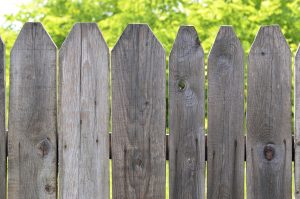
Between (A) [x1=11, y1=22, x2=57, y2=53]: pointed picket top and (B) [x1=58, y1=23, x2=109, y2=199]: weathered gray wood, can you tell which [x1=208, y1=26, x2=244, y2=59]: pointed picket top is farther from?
(A) [x1=11, y1=22, x2=57, y2=53]: pointed picket top

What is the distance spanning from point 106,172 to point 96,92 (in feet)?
1.43

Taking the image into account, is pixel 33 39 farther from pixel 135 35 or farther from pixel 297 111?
pixel 297 111

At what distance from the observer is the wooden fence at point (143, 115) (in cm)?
293

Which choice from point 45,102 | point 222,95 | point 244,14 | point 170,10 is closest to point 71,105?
point 45,102

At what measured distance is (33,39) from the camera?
2.98m

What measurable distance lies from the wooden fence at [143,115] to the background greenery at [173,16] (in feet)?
11.2

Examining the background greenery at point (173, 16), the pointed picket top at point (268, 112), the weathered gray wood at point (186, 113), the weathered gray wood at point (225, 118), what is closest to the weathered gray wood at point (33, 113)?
the weathered gray wood at point (186, 113)

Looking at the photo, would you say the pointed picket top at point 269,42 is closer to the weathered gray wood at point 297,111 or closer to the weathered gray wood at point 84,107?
the weathered gray wood at point 297,111

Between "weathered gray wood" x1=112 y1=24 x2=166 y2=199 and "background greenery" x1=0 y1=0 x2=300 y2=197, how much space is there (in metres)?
3.49

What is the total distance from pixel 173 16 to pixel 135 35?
18.4 feet

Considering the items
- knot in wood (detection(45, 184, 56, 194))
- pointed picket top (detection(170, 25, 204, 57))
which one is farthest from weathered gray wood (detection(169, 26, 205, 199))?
knot in wood (detection(45, 184, 56, 194))

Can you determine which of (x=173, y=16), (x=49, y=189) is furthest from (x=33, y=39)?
(x=173, y=16)

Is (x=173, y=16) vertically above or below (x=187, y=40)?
above

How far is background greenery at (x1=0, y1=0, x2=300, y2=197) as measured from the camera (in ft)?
23.2
